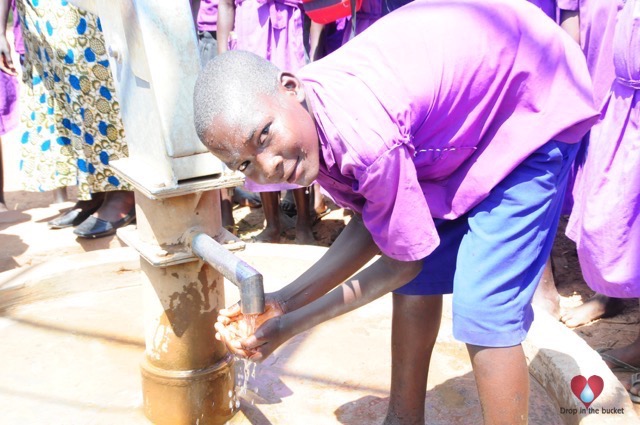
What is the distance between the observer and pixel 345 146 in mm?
1504

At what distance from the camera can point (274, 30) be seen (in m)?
3.83

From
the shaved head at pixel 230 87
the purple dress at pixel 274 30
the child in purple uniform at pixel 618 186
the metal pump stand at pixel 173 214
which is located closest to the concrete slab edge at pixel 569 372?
the child in purple uniform at pixel 618 186

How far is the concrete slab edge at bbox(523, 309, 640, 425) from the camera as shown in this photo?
77.7 inches

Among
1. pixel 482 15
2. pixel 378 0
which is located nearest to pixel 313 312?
pixel 482 15

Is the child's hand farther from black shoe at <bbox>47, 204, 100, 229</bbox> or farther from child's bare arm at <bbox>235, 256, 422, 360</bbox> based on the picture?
black shoe at <bbox>47, 204, 100, 229</bbox>

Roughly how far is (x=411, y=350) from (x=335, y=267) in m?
0.33

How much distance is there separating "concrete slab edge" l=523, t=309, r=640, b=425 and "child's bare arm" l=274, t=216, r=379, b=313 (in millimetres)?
674

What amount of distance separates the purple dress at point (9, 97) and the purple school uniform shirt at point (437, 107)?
10.8ft

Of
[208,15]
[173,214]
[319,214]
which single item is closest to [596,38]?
[173,214]

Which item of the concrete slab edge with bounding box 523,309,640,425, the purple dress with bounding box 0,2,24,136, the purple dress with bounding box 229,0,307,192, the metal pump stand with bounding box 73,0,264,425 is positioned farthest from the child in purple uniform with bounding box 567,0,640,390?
the purple dress with bounding box 0,2,24,136

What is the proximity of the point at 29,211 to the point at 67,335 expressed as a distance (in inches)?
77.4

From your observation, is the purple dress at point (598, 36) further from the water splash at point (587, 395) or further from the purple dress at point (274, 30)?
the purple dress at point (274, 30)

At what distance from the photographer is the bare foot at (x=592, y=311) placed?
323 cm

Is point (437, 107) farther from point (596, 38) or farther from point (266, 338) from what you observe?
point (596, 38)
